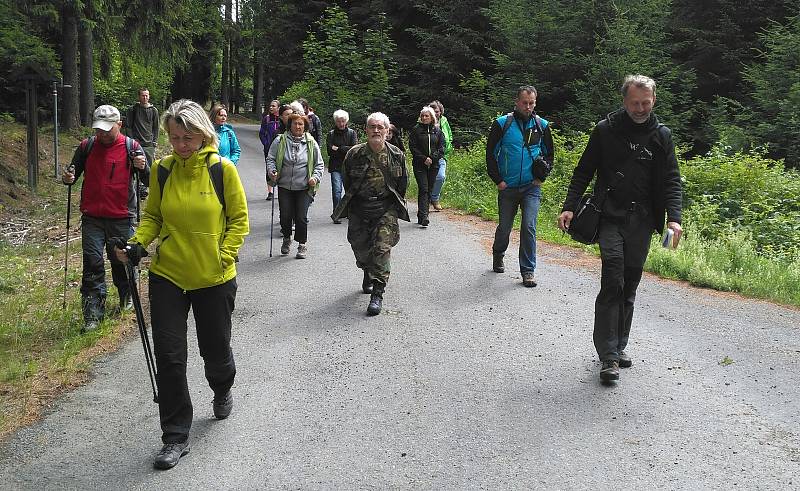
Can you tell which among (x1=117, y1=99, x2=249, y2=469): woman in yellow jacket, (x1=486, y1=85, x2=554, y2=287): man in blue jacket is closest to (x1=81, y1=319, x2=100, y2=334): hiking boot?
(x1=117, y1=99, x2=249, y2=469): woman in yellow jacket

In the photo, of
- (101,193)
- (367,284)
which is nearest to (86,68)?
(101,193)

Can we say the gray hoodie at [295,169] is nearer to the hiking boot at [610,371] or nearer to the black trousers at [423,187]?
the black trousers at [423,187]

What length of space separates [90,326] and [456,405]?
3877mm

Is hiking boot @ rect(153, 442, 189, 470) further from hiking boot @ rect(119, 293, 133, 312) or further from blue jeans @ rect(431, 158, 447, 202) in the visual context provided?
blue jeans @ rect(431, 158, 447, 202)

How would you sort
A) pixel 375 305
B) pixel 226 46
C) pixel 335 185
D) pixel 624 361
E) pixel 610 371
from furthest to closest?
pixel 226 46 < pixel 335 185 < pixel 375 305 < pixel 624 361 < pixel 610 371

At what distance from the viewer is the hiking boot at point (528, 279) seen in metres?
8.77

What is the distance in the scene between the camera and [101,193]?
7078 millimetres

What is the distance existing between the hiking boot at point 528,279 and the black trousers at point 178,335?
4748 millimetres

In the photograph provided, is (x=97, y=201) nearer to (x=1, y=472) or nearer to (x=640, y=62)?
(x=1, y=472)

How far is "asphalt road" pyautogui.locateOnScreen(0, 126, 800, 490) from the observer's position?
14.0 feet

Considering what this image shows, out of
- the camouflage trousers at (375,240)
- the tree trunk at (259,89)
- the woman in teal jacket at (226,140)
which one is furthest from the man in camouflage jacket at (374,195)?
the tree trunk at (259,89)

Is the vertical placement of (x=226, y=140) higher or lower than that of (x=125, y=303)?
higher

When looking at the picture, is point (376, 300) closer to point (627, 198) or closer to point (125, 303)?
point (125, 303)

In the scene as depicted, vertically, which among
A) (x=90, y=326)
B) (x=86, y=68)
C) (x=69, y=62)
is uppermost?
(x=69, y=62)
